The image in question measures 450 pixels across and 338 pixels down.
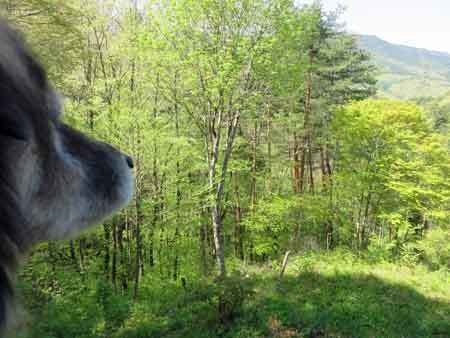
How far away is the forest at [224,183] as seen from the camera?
9102 millimetres

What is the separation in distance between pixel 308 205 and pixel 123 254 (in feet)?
29.2

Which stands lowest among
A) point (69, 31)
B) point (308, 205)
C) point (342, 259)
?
point (342, 259)

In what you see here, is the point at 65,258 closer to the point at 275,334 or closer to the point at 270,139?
the point at 275,334

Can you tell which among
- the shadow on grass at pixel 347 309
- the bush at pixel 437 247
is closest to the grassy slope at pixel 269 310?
the shadow on grass at pixel 347 309

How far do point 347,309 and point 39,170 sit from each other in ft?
35.4

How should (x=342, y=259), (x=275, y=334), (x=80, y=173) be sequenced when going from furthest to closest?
(x=342, y=259) < (x=275, y=334) < (x=80, y=173)

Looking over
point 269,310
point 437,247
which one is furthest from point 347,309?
point 437,247

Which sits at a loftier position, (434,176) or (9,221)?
(9,221)

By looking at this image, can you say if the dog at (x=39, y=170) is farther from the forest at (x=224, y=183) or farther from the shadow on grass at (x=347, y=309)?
the shadow on grass at (x=347, y=309)

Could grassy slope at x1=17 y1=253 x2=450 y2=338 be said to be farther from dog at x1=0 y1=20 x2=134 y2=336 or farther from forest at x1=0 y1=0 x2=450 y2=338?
dog at x1=0 y1=20 x2=134 y2=336

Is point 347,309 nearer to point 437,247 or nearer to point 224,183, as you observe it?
point 224,183

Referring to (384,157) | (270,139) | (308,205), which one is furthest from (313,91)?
(308,205)

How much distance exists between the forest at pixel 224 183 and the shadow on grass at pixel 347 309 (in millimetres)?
63

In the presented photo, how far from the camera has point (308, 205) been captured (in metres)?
16.2
